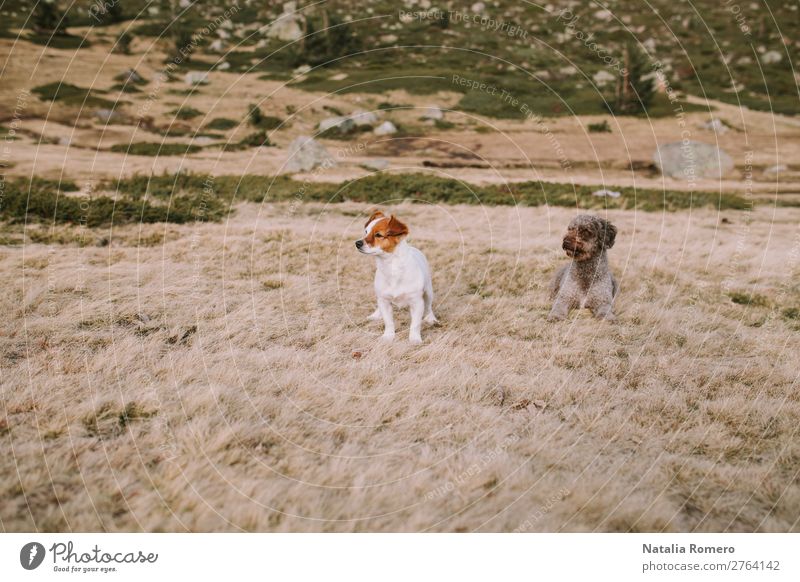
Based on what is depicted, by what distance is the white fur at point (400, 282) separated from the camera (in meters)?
7.94

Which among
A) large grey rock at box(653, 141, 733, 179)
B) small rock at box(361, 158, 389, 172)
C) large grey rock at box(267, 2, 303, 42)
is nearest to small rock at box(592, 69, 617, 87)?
large grey rock at box(653, 141, 733, 179)

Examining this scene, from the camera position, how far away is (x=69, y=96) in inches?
1430

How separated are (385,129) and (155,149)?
13697 millimetres

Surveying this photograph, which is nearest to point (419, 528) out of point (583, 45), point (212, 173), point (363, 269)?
point (363, 269)

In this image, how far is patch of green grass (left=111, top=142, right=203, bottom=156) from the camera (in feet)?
92.0

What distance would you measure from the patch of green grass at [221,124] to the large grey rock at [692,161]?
86.5 feet

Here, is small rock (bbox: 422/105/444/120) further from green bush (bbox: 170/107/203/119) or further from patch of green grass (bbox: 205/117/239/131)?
green bush (bbox: 170/107/203/119)

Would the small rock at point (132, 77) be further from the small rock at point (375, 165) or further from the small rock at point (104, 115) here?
the small rock at point (375, 165)

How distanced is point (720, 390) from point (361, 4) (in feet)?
205

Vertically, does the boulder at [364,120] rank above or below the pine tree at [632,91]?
below

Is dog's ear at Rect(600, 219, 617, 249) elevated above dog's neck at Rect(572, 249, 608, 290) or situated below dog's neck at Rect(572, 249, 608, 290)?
above

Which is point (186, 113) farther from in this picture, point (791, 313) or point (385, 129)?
point (791, 313)

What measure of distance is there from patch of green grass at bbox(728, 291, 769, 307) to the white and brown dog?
6831 mm

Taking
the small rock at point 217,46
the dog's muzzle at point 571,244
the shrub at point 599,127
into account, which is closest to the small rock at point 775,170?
the shrub at point 599,127
